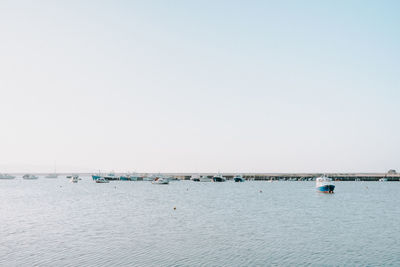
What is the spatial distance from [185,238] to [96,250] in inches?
330

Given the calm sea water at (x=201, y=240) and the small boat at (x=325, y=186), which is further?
the small boat at (x=325, y=186)

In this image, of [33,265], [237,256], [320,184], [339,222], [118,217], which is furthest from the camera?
[320,184]

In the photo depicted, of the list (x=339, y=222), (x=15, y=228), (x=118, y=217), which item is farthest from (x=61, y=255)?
(x=339, y=222)

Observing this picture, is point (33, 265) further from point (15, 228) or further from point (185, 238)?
point (15, 228)

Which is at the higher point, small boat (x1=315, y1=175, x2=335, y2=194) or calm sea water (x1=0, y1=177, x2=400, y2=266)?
small boat (x1=315, y1=175, x2=335, y2=194)

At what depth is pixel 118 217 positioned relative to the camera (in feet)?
159

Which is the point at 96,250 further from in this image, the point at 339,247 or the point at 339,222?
the point at 339,222

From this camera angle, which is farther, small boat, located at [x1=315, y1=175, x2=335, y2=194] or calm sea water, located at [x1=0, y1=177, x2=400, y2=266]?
small boat, located at [x1=315, y1=175, x2=335, y2=194]

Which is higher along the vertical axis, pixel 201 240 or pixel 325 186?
pixel 325 186

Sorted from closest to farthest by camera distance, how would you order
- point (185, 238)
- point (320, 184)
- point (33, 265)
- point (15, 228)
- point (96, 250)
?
point (33, 265)
point (96, 250)
point (185, 238)
point (15, 228)
point (320, 184)

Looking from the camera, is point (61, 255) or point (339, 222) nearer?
point (61, 255)

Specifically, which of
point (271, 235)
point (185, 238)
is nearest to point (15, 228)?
point (185, 238)

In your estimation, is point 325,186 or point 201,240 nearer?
point 201,240

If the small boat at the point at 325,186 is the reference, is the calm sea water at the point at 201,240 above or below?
below
